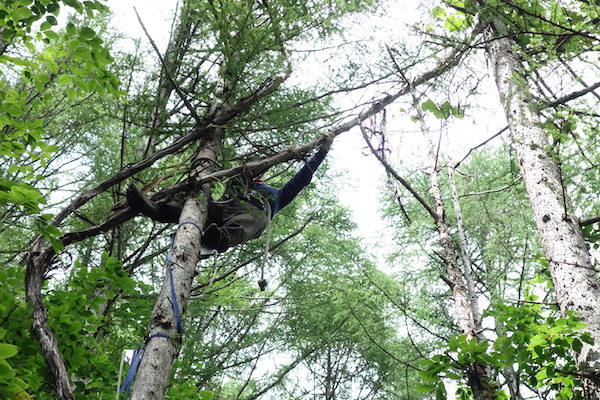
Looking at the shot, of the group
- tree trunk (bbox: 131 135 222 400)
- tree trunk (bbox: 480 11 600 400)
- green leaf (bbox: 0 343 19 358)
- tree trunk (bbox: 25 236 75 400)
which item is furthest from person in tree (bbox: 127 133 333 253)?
green leaf (bbox: 0 343 19 358)

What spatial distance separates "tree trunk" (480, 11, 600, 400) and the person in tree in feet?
5.65

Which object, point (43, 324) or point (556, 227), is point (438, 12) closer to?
point (556, 227)

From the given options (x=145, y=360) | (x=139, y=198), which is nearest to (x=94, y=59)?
(x=139, y=198)

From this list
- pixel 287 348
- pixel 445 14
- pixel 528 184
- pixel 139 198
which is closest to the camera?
pixel 139 198

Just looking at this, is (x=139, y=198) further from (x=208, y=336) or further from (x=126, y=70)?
(x=208, y=336)

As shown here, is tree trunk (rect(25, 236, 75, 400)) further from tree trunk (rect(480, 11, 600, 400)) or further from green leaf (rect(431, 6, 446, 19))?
green leaf (rect(431, 6, 446, 19))

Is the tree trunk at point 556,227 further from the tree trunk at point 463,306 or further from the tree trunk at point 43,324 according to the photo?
the tree trunk at point 43,324

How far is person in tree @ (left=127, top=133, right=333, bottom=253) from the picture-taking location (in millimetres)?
3914

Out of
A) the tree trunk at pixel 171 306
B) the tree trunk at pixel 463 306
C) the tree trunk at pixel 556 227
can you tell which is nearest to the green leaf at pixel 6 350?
the tree trunk at pixel 171 306

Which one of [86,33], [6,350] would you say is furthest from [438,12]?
[6,350]

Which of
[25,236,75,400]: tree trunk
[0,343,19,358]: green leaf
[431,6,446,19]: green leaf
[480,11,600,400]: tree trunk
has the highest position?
[431,6,446,19]: green leaf

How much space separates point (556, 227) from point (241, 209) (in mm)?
2502

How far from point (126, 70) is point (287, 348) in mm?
5536

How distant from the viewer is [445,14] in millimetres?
5211
